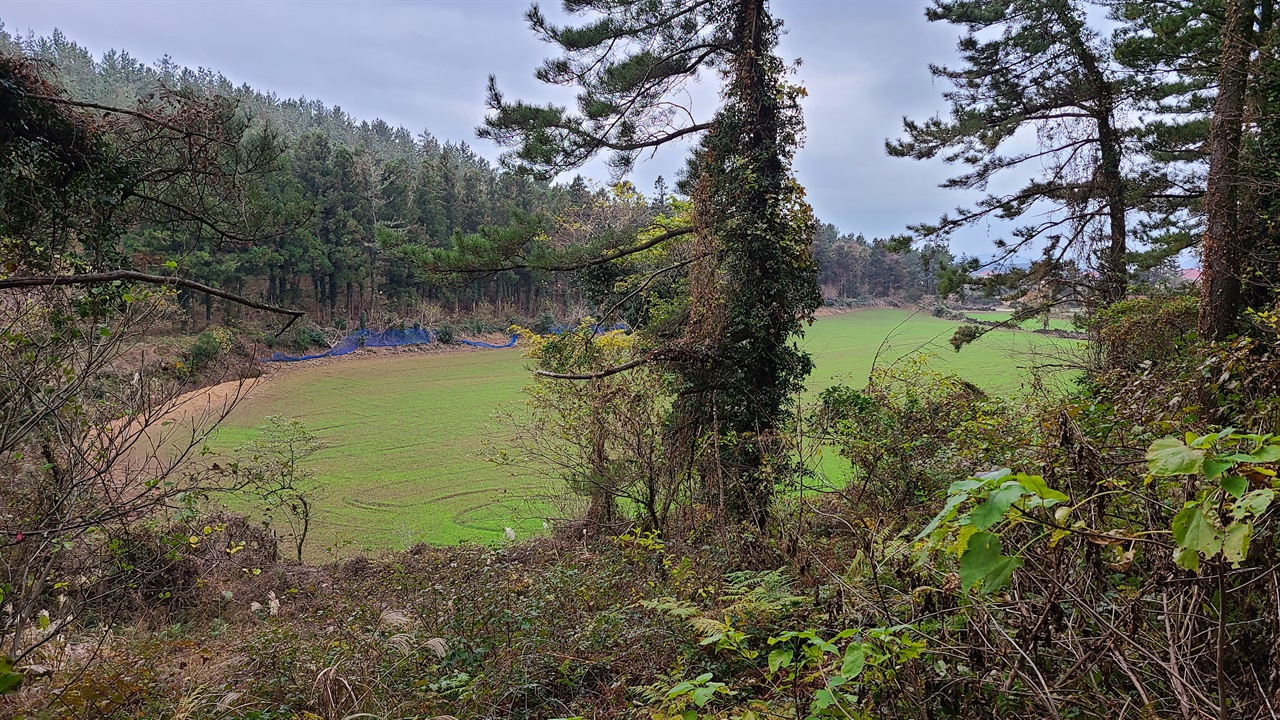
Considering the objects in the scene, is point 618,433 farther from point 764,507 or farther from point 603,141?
point 603,141

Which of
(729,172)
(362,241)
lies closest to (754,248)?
(729,172)

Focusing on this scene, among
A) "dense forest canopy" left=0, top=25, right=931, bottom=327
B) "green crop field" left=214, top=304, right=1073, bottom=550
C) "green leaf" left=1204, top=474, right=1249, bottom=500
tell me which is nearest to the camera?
"green leaf" left=1204, top=474, right=1249, bottom=500

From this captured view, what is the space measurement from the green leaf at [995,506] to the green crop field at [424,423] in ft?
14.3

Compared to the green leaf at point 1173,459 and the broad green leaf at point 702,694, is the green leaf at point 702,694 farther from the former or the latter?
the green leaf at point 1173,459

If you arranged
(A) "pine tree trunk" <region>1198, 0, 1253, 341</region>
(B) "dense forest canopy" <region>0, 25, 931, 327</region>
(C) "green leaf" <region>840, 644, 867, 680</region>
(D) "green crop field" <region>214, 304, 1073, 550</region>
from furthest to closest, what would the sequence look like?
(B) "dense forest canopy" <region>0, 25, 931, 327</region>, (D) "green crop field" <region>214, 304, 1073, 550</region>, (A) "pine tree trunk" <region>1198, 0, 1253, 341</region>, (C) "green leaf" <region>840, 644, 867, 680</region>

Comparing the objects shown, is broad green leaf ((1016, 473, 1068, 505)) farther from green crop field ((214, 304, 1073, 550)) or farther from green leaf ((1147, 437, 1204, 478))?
green crop field ((214, 304, 1073, 550))

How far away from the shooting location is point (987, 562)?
1048 mm

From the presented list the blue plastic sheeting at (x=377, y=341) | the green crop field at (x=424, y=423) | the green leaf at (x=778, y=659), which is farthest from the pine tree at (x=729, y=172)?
the blue plastic sheeting at (x=377, y=341)

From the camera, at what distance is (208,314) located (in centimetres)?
2878

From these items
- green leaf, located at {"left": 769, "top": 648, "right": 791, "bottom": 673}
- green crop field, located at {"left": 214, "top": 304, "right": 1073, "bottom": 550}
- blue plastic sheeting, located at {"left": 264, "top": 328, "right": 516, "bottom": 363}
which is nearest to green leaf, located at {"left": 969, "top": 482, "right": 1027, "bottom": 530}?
green leaf, located at {"left": 769, "top": 648, "right": 791, "bottom": 673}

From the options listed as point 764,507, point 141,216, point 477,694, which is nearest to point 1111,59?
point 764,507

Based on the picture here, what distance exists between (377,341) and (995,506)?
34406mm

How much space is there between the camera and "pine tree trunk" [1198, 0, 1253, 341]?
5.40 meters

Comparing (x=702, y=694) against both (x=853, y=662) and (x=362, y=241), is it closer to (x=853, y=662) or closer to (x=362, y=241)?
(x=853, y=662)
